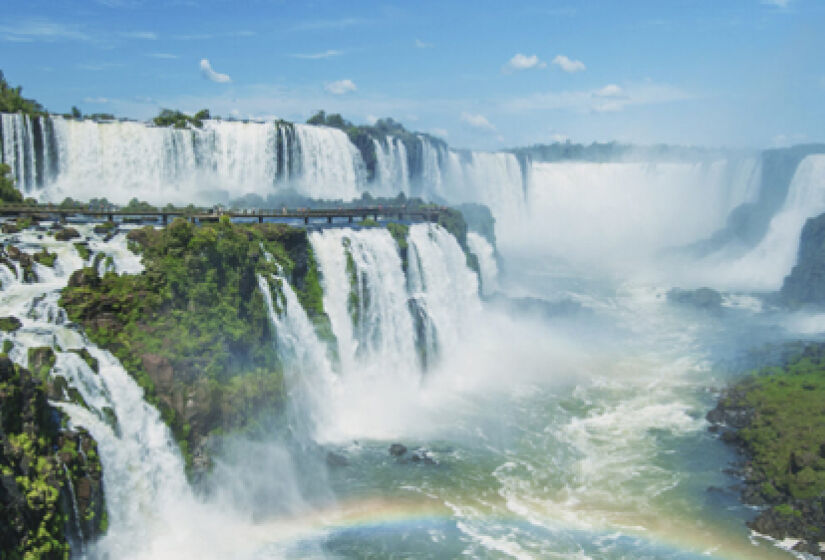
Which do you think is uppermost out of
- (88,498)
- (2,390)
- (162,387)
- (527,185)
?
Result: (527,185)

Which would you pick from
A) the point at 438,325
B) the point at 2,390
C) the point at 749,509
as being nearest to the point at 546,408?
the point at 438,325

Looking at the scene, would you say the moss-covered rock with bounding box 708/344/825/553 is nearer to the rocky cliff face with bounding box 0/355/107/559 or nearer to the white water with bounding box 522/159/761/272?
the rocky cliff face with bounding box 0/355/107/559

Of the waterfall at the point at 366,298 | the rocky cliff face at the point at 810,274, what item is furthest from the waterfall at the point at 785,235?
the waterfall at the point at 366,298

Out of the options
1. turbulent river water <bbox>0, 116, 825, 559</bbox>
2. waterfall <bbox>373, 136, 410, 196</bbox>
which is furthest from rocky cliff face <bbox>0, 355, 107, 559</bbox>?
waterfall <bbox>373, 136, 410, 196</bbox>

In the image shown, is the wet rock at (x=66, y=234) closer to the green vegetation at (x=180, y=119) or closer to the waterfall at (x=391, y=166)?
the green vegetation at (x=180, y=119)

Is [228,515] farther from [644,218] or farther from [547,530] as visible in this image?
[644,218]

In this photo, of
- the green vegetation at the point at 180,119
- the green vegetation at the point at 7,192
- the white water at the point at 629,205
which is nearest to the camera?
the green vegetation at the point at 7,192
